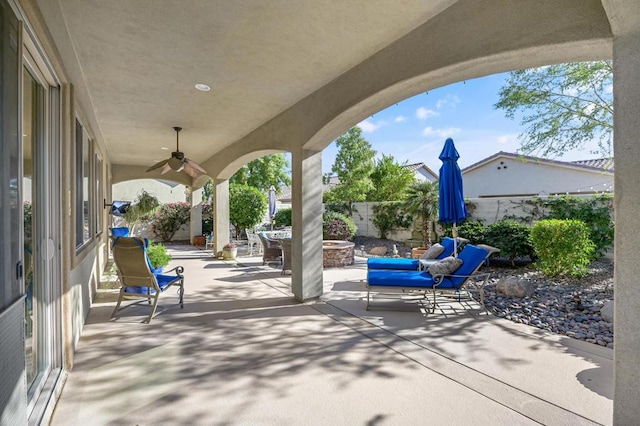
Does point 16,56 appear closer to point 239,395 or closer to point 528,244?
point 239,395

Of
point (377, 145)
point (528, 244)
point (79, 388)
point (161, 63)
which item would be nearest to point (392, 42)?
point (161, 63)

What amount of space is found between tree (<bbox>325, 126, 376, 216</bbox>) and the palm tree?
17.0 feet

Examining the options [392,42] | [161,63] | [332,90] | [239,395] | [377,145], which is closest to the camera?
[239,395]

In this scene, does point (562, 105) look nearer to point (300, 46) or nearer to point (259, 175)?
point (300, 46)

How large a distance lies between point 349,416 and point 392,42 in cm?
363

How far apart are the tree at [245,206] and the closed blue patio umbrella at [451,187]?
9.50 meters

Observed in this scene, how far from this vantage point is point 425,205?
11.7 m

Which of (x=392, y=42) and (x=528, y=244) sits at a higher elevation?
(x=392, y=42)

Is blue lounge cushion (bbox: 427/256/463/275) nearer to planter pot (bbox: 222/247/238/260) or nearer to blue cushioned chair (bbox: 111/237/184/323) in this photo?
blue cushioned chair (bbox: 111/237/184/323)

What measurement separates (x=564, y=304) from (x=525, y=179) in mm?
14452

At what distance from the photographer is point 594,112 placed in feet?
23.2

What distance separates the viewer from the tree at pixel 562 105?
22.6 feet

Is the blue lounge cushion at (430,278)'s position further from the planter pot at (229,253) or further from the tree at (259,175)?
the tree at (259,175)

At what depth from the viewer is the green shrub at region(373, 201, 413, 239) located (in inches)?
521
